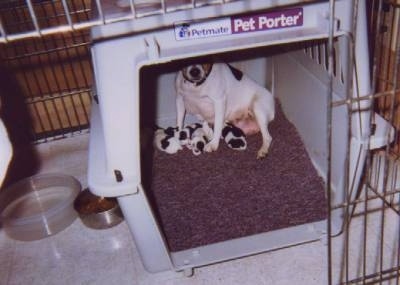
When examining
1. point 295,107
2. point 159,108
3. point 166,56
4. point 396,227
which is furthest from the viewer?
point 159,108

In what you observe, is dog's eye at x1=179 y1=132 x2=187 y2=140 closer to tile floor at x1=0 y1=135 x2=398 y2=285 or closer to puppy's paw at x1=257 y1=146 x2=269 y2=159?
puppy's paw at x1=257 y1=146 x2=269 y2=159

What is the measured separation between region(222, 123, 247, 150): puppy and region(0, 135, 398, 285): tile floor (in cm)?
56

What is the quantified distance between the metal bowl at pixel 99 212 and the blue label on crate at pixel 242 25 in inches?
30.2

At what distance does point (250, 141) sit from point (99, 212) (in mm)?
705

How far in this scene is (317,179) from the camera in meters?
1.59

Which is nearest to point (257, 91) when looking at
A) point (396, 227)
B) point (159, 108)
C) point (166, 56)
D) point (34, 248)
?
point (159, 108)

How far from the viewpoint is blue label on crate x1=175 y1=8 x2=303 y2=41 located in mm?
1042

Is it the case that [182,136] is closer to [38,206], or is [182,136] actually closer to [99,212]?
[99,212]

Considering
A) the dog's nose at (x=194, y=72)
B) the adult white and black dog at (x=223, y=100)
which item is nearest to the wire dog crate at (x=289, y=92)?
the adult white and black dog at (x=223, y=100)

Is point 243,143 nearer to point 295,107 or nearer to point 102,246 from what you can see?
point 295,107

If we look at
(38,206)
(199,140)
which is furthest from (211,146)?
(38,206)

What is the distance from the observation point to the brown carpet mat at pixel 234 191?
4.70 feet

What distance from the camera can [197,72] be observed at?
175 cm

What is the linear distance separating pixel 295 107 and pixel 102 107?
3.15 feet
